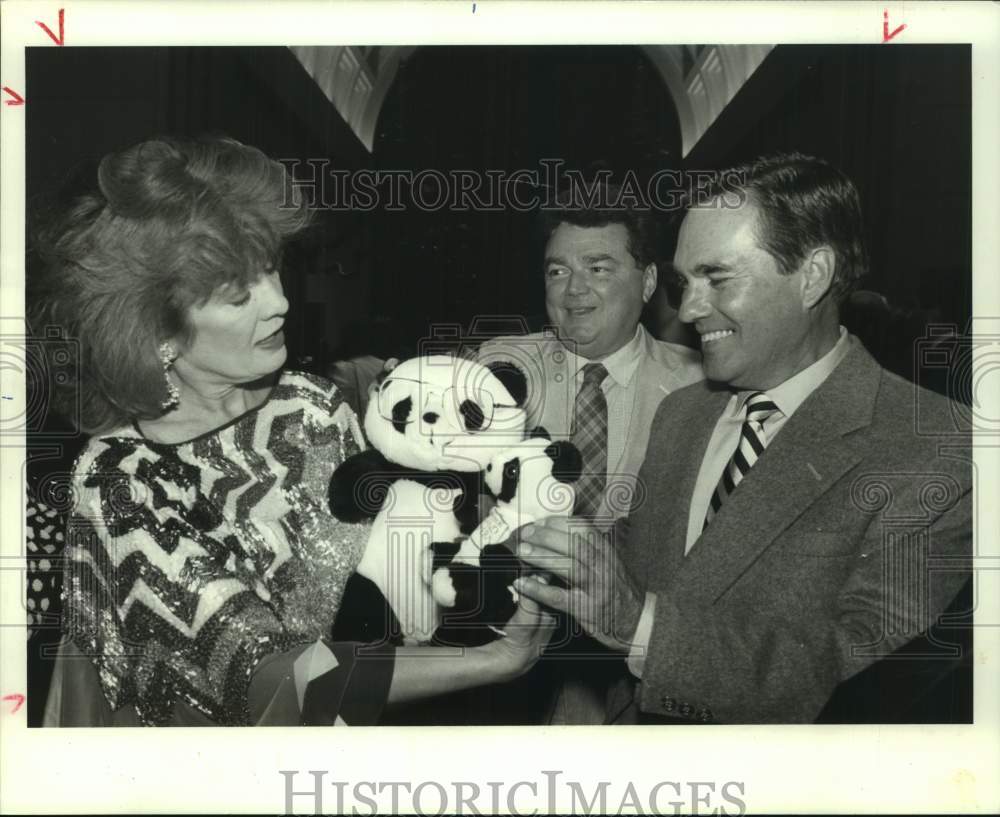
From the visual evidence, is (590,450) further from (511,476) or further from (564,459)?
(511,476)

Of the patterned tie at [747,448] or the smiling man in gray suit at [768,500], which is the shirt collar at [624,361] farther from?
the patterned tie at [747,448]

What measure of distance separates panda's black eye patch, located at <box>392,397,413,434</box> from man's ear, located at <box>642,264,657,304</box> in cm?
64

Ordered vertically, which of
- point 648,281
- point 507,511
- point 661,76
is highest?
point 661,76

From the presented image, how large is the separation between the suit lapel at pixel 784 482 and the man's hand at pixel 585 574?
0.14 meters

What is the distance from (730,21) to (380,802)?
217 cm

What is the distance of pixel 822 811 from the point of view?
9.62 feet

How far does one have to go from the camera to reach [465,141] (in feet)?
9.46

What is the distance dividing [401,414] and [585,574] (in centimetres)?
61

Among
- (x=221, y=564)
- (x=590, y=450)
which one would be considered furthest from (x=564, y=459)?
(x=221, y=564)

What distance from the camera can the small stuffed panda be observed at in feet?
9.30

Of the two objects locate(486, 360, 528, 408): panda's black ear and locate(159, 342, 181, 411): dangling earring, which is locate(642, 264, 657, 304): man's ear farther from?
locate(159, 342, 181, 411): dangling earring

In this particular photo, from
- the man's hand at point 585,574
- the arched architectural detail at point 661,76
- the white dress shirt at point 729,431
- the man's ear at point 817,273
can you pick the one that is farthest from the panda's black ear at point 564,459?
the arched architectural detail at point 661,76

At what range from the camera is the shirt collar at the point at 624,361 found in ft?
9.41

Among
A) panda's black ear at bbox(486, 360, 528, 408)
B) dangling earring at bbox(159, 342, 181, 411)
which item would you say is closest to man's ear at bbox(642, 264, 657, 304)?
panda's black ear at bbox(486, 360, 528, 408)
